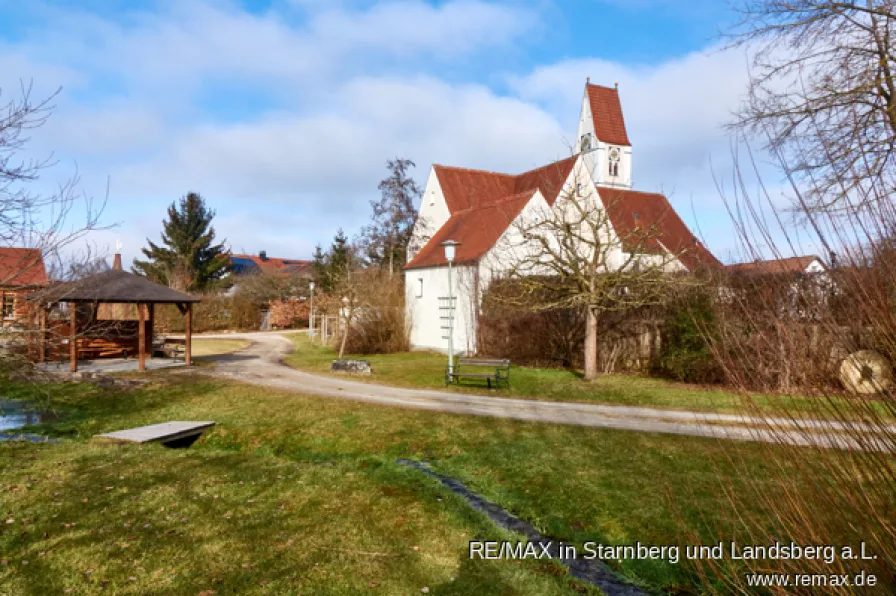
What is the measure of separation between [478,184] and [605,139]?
50.1ft

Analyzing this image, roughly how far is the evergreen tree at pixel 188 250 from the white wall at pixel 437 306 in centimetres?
2860

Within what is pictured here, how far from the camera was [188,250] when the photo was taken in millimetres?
50750

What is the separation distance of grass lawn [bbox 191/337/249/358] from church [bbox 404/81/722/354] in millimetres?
9796

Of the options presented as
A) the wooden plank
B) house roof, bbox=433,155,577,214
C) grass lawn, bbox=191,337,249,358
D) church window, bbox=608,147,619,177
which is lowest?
the wooden plank

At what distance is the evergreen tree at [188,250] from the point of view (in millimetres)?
49906

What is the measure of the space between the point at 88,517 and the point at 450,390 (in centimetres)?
1011

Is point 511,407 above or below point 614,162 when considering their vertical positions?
below

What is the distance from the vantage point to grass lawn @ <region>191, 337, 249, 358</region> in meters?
27.6

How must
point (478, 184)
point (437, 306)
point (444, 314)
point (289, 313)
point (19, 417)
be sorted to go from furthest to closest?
point (289, 313), point (478, 184), point (437, 306), point (444, 314), point (19, 417)

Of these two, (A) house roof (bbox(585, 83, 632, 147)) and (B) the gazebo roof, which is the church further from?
(B) the gazebo roof

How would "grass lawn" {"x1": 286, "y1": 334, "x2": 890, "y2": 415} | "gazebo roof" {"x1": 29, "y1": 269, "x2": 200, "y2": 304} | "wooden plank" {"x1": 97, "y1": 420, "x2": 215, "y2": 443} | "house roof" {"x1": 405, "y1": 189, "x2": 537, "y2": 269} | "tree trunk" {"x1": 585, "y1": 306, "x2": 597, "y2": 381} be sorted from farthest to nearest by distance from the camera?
"house roof" {"x1": 405, "y1": 189, "x2": 537, "y2": 269} → "gazebo roof" {"x1": 29, "y1": 269, "x2": 200, "y2": 304} → "tree trunk" {"x1": 585, "y1": 306, "x2": 597, "y2": 381} → "grass lawn" {"x1": 286, "y1": 334, "x2": 890, "y2": 415} → "wooden plank" {"x1": 97, "y1": 420, "x2": 215, "y2": 443}

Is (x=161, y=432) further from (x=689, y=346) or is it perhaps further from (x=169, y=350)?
(x=169, y=350)

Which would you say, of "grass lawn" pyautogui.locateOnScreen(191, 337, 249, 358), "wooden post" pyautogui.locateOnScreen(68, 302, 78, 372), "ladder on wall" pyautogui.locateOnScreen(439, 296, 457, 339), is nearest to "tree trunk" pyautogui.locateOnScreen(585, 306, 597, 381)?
"ladder on wall" pyautogui.locateOnScreen(439, 296, 457, 339)

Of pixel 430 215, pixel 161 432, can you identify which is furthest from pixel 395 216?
pixel 161 432
